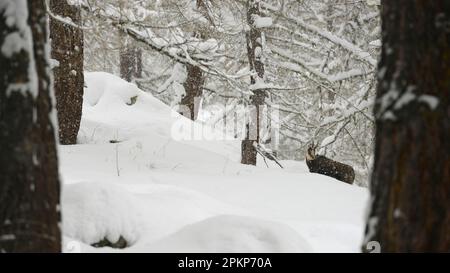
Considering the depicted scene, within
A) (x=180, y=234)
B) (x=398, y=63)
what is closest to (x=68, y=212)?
(x=180, y=234)

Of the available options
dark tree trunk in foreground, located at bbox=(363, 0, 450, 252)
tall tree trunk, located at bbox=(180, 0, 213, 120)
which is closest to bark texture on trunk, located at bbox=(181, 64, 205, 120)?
tall tree trunk, located at bbox=(180, 0, 213, 120)

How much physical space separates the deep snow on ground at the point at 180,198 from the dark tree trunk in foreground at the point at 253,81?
1.22m

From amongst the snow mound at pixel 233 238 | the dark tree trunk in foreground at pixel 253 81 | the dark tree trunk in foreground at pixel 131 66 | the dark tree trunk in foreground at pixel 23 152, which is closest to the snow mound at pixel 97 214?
the snow mound at pixel 233 238

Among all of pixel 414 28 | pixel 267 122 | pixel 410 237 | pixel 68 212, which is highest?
pixel 414 28

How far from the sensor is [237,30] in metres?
11.0

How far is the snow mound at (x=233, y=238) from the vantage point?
3467 millimetres

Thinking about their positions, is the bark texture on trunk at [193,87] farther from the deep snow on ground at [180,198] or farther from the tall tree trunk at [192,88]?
the deep snow on ground at [180,198]

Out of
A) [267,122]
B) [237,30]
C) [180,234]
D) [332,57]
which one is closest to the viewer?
[180,234]

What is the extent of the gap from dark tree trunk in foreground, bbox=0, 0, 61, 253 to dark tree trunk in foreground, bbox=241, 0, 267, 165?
8.44 meters

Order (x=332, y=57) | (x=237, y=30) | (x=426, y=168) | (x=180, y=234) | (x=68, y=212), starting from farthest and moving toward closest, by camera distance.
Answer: (x=332, y=57)
(x=237, y=30)
(x=68, y=212)
(x=180, y=234)
(x=426, y=168)

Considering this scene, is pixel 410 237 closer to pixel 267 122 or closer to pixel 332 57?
pixel 332 57

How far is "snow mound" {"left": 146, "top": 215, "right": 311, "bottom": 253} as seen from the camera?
347 centimetres

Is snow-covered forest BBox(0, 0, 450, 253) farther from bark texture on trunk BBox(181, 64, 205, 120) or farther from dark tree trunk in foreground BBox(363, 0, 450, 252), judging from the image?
bark texture on trunk BBox(181, 64, 205, 120)
